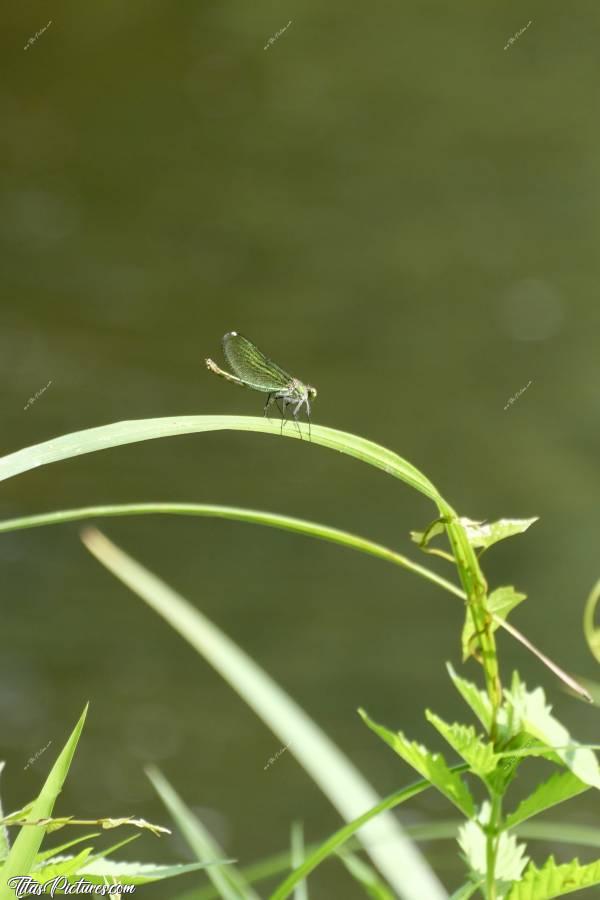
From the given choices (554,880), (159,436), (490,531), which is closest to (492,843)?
(554,880)

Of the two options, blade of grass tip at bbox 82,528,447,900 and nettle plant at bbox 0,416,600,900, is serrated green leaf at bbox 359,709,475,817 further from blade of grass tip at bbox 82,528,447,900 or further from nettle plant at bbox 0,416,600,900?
blade of grass tip at bbox 82,528,447,900

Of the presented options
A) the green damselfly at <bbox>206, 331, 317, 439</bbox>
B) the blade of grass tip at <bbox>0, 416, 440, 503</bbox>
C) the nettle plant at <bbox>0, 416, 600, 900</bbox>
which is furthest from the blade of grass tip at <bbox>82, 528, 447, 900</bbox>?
the green damselfly at <bbox>206, 331, 317, 439</bbox>

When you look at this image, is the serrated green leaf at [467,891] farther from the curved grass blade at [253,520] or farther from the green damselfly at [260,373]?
the green damselfly at [260,373]

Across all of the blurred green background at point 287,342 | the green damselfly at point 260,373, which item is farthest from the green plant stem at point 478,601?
the blurred green background at point 287,342

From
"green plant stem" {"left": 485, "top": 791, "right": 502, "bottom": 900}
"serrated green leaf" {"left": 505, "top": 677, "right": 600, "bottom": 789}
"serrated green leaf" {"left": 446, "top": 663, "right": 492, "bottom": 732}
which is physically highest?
"serrated green leaf" {"left": 446, "top": 663, "right": 492, "bottom": 732}

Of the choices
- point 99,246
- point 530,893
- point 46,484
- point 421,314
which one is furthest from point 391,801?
point 99,246

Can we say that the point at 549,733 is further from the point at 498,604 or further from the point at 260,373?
the point at 260,373
